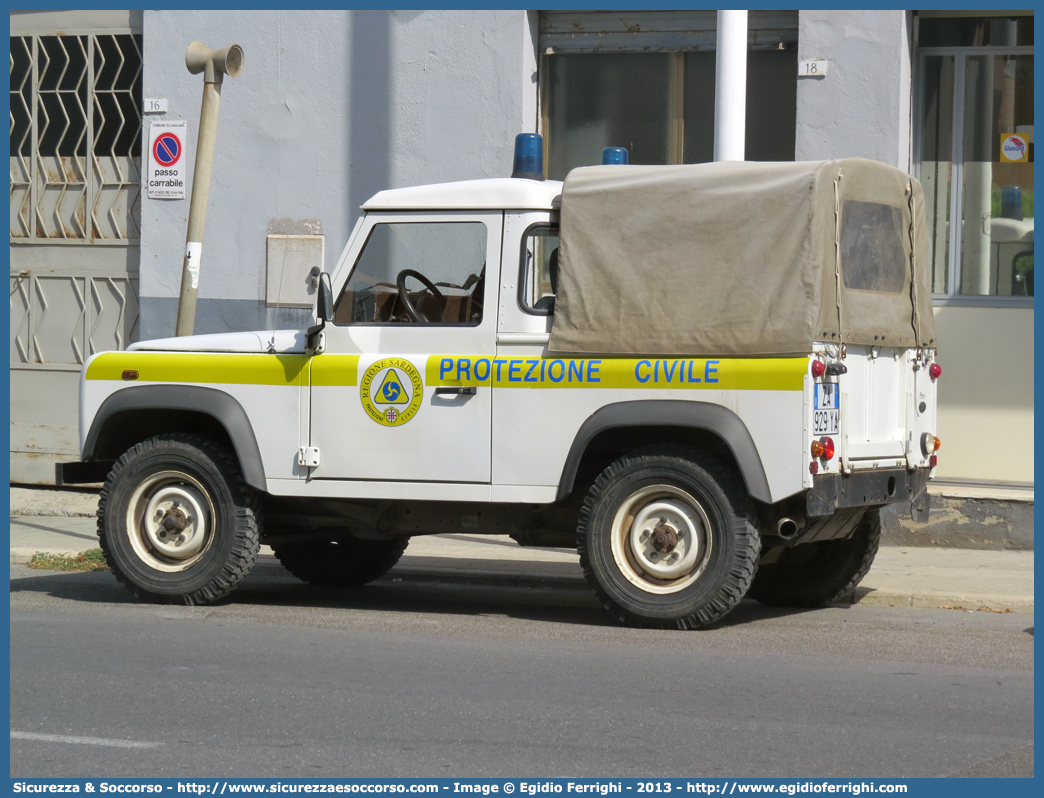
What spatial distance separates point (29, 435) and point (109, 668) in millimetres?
8170

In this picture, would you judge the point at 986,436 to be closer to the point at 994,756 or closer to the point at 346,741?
the point at 994,756

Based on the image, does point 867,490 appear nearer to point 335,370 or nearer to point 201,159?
point 335,370

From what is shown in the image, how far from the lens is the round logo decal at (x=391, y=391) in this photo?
764cm

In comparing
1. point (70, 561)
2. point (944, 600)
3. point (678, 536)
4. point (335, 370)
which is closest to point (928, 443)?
point (944, 600)

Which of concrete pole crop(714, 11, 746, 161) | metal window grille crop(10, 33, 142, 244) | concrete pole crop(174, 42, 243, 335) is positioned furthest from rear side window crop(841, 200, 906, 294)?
metal window grille crop(10, 33, 142, 244)

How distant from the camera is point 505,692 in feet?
19.2

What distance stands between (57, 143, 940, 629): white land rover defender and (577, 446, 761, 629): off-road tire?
12 millimetres

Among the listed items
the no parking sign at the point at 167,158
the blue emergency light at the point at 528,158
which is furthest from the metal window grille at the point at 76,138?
the blue emergency light at the point at 528,158

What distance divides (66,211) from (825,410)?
940cm

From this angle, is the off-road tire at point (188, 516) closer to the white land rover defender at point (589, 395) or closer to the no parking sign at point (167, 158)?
the white land rover defender at point (589, 395)

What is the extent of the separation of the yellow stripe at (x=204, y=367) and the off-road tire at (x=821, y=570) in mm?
3102

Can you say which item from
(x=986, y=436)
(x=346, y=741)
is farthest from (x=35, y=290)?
(x=346, y=741)

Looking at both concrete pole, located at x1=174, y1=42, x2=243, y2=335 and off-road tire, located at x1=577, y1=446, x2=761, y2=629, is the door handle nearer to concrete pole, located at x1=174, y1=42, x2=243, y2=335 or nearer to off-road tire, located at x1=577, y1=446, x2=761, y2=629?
off-road tire, located at x1=577, y1=446, x2=761, y2=629

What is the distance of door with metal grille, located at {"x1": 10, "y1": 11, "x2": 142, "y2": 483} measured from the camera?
13.6 m
